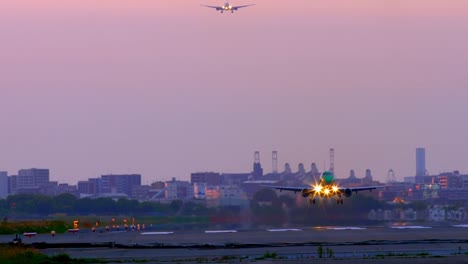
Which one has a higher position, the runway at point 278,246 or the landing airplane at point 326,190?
the landing airplane at point 326,190

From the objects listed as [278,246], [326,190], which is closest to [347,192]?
[326,190]

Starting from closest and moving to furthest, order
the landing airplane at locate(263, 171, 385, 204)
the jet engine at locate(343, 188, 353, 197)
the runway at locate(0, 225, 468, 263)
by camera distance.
Result: the runway at locate(0, 225, 468, 263) → the jet engine at locate(343, 188, 353, 197) → the landing airplane at locate(263, 171, 385, 204)

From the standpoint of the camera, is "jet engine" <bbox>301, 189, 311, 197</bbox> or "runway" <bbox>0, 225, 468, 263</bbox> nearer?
"runway" <bbox>0, 225, 468, 263</bbox>

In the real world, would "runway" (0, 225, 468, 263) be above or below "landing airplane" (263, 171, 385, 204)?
below

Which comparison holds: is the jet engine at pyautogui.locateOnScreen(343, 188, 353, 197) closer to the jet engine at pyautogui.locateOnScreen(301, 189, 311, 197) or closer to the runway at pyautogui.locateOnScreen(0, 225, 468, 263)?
the jet engine at pyautogui.locateOnScreen(301, 189, 311, 197)

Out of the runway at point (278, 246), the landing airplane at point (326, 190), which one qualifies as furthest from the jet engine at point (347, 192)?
the runway at point (278, 246)

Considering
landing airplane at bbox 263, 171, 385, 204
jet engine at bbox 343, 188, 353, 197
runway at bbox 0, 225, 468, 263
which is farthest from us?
landing airplane at bbox 263, 171, 385, 204

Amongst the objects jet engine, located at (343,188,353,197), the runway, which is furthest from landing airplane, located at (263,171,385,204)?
the runway

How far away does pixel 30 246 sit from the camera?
71125mm

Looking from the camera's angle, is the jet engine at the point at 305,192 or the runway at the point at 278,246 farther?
the jet engine at the point at 305,192

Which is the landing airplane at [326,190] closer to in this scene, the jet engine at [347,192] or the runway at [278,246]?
the jet engine at [347,192]

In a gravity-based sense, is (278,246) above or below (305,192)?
below

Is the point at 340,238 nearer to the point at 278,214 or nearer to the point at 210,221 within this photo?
the point at 278,214

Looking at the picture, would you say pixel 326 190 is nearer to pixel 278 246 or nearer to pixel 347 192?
pixel 347 192
